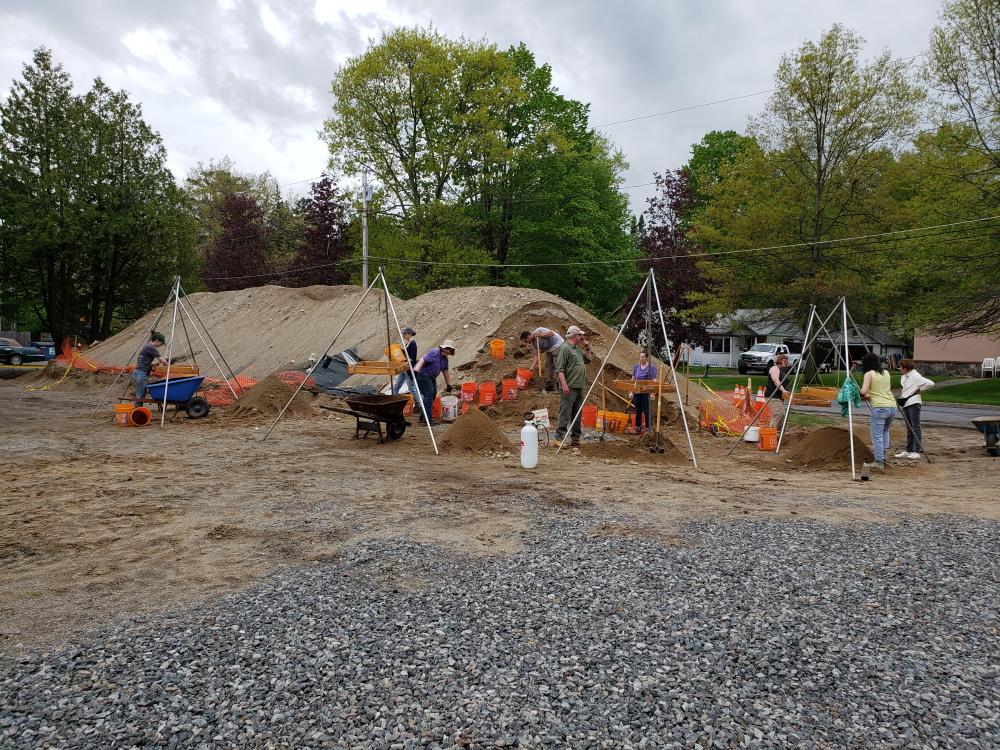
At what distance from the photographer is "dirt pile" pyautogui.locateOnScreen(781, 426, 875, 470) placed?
405 inches

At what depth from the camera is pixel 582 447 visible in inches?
445

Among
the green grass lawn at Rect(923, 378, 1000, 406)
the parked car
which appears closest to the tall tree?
the parked car

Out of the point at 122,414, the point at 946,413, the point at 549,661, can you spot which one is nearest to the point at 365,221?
the point at 122,414

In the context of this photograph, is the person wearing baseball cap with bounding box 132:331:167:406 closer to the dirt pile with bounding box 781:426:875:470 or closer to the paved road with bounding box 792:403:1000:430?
the dirt pile with bounding box 781:426:875:470

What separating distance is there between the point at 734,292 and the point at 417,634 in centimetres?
2440

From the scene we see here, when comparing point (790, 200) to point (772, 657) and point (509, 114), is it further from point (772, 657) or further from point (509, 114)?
point (772, 657)

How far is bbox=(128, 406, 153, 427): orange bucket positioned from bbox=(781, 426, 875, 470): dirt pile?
12131 millimetres

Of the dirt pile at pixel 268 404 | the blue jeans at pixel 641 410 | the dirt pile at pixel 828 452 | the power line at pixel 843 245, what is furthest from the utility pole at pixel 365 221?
the dirt pile at pixel 828 452

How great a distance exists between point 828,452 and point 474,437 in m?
5.68

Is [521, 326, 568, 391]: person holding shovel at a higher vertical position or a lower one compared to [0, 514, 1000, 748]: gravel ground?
higher

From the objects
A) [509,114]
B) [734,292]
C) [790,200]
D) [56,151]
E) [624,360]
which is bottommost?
[624,360]

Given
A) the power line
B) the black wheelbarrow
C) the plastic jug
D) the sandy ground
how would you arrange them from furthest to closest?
1. the power line
2. the black wheelbarrow
3. the plastic jug
4. the sandy ground

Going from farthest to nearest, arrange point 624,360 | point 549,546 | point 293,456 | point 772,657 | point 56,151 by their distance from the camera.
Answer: point 56,151, point 624,360, point 293,456, point 549,546, point 772,657

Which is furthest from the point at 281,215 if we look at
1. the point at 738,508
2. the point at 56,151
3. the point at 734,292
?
the point at 738,508
